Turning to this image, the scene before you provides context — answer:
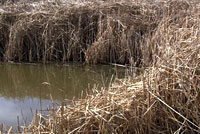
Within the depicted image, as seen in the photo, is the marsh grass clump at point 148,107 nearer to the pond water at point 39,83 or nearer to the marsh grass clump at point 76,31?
the pond water at point 39,83

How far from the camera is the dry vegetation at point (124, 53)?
291cm

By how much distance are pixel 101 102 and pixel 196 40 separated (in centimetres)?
114

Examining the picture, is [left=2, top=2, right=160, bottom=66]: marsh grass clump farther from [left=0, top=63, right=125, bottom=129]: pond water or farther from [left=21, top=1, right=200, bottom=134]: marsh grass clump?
[left=21, top=1, right=200, bottom=134]: marsh grass clump

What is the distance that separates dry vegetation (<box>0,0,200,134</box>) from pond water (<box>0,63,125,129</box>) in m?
0.43

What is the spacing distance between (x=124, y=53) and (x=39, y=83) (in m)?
1.88

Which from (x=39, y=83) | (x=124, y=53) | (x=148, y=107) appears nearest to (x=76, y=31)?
(x=124, y=53)

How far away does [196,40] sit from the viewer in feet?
10.6

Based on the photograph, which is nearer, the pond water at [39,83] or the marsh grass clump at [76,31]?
the pond water at [39,83]

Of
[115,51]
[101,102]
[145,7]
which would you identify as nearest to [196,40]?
[101,102]

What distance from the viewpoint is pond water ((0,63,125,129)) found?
14.9 feet

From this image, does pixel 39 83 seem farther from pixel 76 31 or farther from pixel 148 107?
pixel 148 107

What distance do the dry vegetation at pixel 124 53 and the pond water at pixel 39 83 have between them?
431 mm

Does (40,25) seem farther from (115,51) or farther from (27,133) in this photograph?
(27,133)

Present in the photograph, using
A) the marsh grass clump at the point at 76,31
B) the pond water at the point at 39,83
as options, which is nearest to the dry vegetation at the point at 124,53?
the marsh grass clump at the point at 76,31
